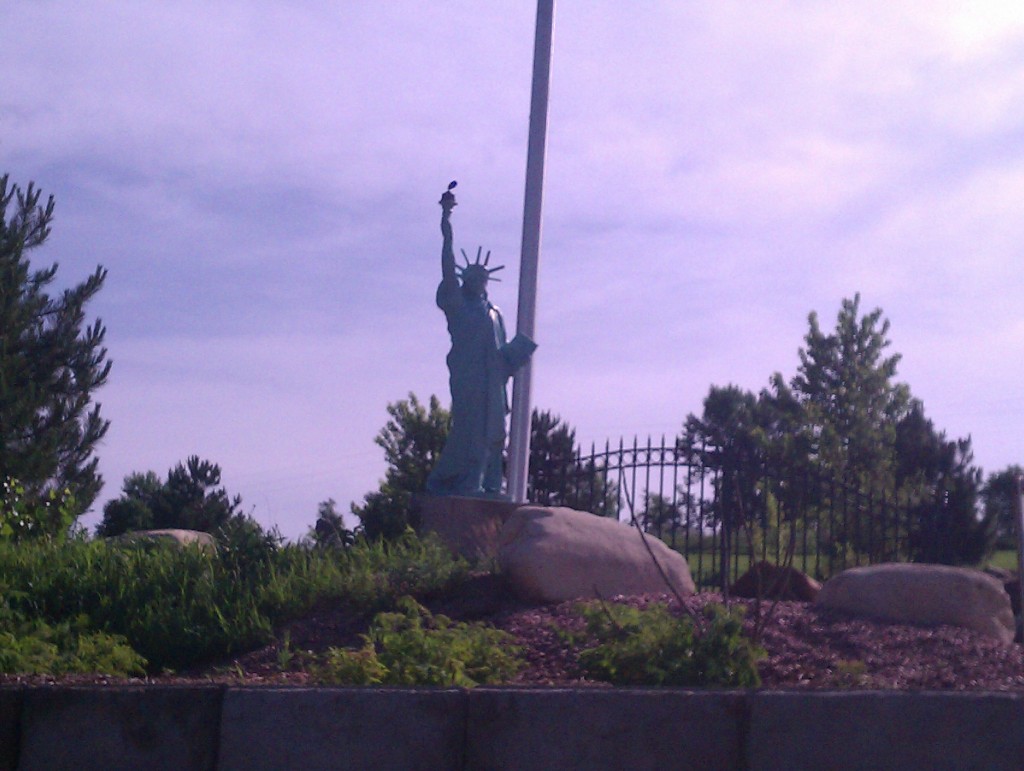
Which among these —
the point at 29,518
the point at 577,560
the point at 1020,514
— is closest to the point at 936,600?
the point at 1020,514

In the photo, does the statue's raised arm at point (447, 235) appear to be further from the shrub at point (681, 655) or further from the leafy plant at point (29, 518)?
the shrub at point (681, 655)

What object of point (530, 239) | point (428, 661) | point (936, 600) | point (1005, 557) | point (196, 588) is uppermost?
point (530, 239)

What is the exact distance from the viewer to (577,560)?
24.7 ft

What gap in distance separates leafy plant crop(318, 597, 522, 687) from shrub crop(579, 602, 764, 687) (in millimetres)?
433

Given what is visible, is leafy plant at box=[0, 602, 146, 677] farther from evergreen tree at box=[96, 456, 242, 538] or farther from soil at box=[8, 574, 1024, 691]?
evergreen tree at box=[96, 456, 242, 538]

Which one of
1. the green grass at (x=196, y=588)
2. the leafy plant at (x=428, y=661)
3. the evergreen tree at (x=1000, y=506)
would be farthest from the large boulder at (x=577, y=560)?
the evergreen tree at (x=1000, y=506)

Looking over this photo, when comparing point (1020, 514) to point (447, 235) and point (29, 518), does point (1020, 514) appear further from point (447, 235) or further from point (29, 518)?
point (29, 518)

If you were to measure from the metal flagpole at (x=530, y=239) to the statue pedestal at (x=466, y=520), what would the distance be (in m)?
1.05

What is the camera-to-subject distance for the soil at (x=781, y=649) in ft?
18.1

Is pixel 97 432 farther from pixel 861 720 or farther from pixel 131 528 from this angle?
pixel 861 720

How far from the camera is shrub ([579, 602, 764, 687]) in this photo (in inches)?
188

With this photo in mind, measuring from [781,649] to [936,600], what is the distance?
1573 mm

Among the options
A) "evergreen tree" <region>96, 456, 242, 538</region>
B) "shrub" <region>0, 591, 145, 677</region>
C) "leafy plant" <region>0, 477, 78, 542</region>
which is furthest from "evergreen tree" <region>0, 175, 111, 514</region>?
"shrub" <region>0, 591, 145, 677</region>

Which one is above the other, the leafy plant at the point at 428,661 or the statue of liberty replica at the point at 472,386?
the statue of liberty replica at the point at 472,386
